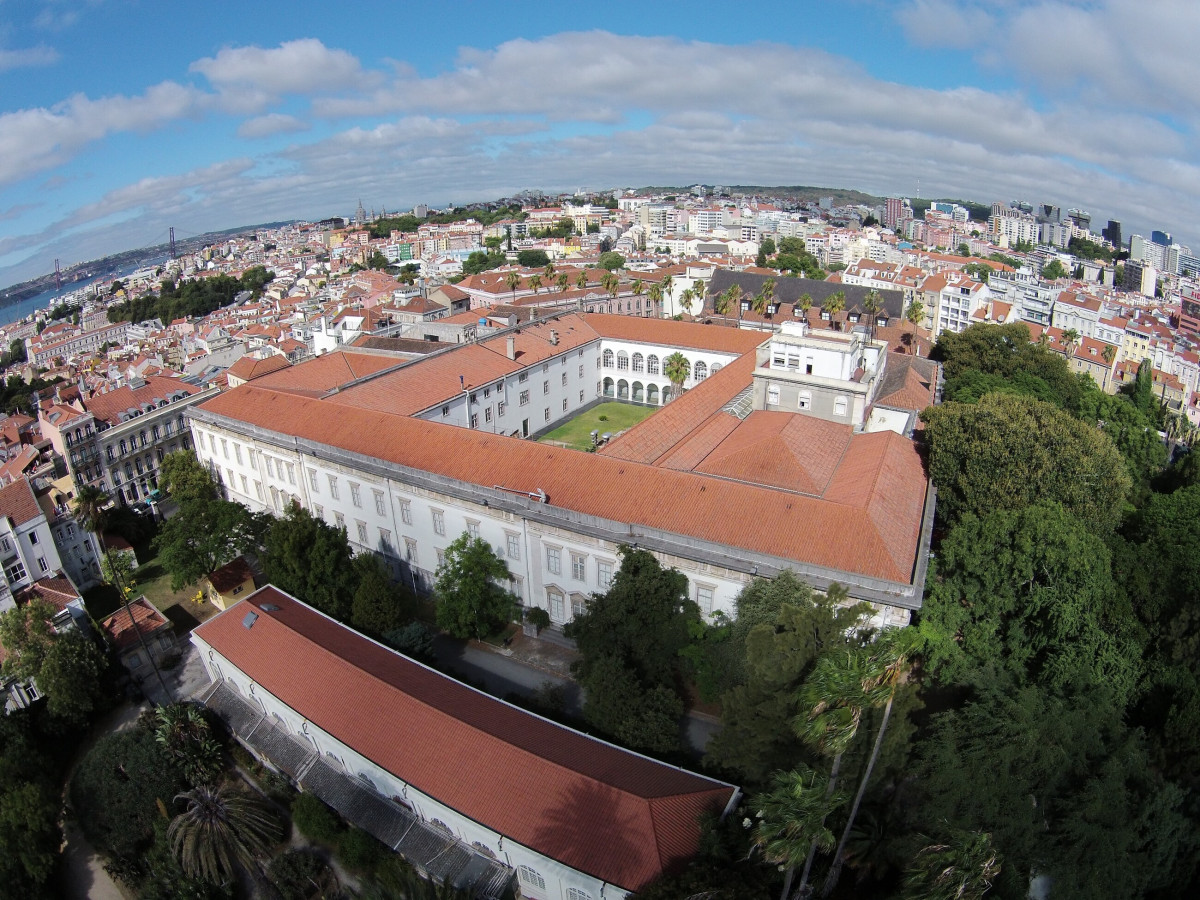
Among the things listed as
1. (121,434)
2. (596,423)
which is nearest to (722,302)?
(596,423)

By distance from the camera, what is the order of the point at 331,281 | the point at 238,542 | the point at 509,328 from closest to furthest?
the point at 238,542 → the point at 509,328 → the point at 331,281

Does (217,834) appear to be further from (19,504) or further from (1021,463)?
(1021,463)

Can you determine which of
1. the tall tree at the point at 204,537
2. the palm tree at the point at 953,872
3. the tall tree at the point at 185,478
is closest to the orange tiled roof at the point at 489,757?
the palm tree at the point at 953,872

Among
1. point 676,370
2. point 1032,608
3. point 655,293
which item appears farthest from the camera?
point 655,293

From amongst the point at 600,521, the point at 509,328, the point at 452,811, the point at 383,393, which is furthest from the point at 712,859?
the point at 509,328

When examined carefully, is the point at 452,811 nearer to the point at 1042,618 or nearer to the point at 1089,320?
the point at 1042,618

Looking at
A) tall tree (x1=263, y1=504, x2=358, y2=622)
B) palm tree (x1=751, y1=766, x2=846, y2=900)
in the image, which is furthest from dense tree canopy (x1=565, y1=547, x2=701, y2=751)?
tall tree (x1=263, y1=504, x2=358, y2=622)
